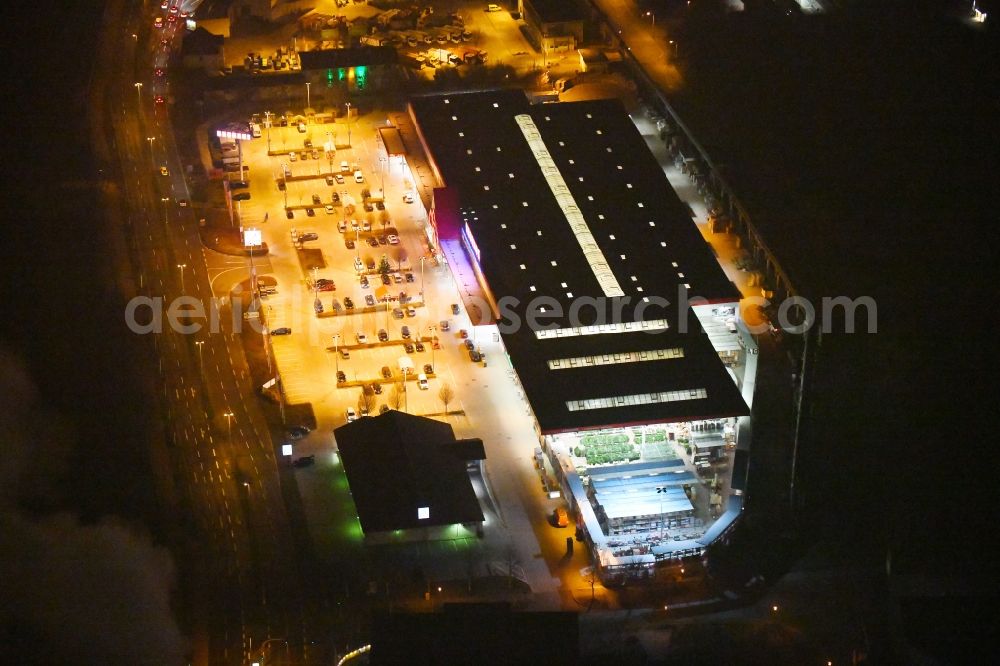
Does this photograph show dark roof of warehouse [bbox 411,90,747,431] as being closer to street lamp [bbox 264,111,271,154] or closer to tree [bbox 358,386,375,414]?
tree [bbox 358,386,375,414]

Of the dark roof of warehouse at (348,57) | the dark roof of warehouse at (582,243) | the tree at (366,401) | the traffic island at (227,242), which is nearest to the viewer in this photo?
the dark roof of warehouse at (582,243)

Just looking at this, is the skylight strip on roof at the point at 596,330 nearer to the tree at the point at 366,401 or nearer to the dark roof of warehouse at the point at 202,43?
the tree at the point at 366,401

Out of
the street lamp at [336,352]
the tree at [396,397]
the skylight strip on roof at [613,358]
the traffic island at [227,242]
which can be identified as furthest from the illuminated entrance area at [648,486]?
the traffic island at [227,242]

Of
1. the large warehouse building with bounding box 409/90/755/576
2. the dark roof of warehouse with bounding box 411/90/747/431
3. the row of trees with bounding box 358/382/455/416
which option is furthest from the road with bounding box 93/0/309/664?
the dark roof of warehouse with bounding box 411/90/747/431

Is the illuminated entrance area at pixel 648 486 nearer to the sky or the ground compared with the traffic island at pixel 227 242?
nearer to the ground

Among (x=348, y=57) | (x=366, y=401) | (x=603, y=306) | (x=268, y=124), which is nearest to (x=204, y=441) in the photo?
(x=366, y=401)
